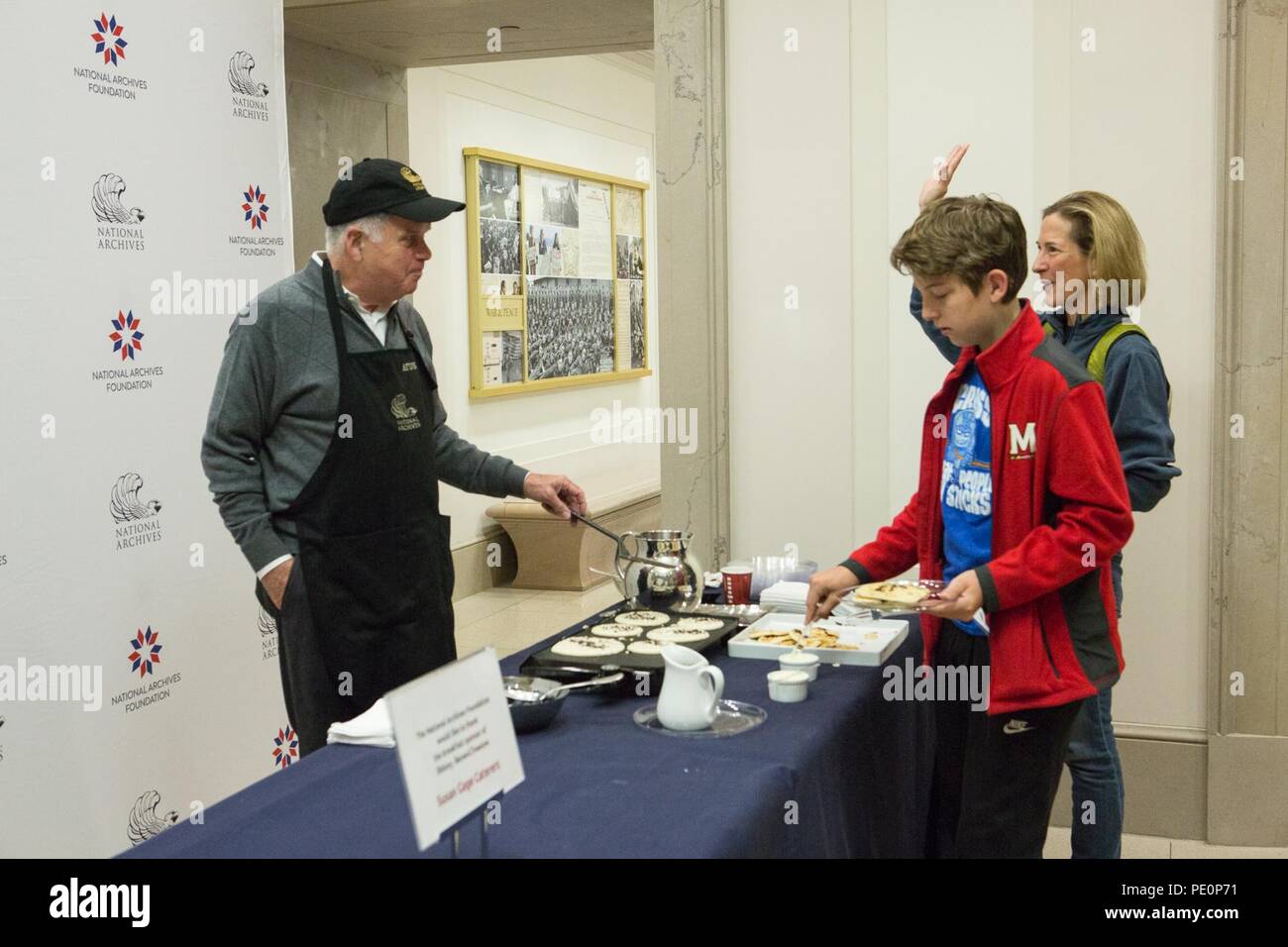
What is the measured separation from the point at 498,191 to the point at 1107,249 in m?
5.20

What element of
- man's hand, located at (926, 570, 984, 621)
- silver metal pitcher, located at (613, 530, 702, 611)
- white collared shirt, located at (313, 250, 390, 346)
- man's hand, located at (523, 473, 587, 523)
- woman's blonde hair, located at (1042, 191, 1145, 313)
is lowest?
silver metal pitcher, located at (613, 530, 702, 611)

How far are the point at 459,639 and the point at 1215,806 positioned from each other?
3697 millimetres

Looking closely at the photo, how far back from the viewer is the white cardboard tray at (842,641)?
2.53m

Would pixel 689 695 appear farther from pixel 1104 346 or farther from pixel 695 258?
pixel 695 258

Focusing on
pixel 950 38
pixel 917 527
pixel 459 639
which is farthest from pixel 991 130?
pixel 459 639

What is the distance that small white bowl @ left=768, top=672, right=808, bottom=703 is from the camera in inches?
89.7

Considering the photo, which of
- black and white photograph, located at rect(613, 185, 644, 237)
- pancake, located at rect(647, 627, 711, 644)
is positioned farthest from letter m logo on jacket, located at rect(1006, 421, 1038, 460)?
black and white photograph, located at rect(613, 185, 644, 237)

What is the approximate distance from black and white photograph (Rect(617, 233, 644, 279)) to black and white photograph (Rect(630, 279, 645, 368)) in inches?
3.1

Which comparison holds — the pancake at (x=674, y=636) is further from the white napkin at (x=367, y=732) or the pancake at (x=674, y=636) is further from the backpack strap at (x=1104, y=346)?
the backpack strap at (x=1104, y=346)

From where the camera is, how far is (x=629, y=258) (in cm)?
991

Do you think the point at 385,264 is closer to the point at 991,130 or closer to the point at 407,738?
the point at 407,738

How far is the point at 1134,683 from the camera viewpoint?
12.9 ft

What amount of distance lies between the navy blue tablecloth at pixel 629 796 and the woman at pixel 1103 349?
83 cm

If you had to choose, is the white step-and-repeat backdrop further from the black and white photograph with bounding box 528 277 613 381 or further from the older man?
the black and white photograph with bounding box 528 277 613 381
